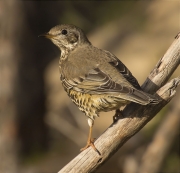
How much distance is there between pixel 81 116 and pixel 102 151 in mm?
→ 6556

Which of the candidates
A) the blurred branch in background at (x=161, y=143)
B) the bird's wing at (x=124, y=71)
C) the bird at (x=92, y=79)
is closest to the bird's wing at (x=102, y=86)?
the bird at (x=92, y=79)

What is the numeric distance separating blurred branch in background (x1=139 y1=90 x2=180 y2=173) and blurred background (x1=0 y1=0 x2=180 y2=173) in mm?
14

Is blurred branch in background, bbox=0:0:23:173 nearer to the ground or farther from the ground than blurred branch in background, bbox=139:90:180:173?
farther from the ground

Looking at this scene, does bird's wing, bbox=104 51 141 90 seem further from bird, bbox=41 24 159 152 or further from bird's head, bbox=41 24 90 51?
Answer: bird's head, bbox=41 24 90 51

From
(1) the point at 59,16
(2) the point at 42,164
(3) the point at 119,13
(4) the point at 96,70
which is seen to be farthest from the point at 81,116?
(4) the point at 96,70

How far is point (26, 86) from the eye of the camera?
11.1 m

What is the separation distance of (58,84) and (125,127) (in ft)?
27.6

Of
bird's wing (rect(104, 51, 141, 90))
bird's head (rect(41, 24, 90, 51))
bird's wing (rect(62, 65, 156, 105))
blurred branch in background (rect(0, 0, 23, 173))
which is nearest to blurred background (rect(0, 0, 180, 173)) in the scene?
blurred branch in background (rect(0, 0, 23, 173))

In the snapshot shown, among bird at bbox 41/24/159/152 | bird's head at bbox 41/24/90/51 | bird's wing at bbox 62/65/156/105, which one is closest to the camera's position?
bird's wing at bbox 62/65/156/105

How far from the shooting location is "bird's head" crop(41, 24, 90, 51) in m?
7.35

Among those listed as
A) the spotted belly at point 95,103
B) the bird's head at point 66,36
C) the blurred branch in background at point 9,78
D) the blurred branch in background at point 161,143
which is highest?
the blurred branch in background at point 9,78

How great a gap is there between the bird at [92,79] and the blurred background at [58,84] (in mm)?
1376

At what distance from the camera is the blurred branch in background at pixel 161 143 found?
722 cm

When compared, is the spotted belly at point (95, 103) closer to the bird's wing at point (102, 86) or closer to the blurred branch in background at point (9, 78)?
the bird's wing at point (102, 86)
